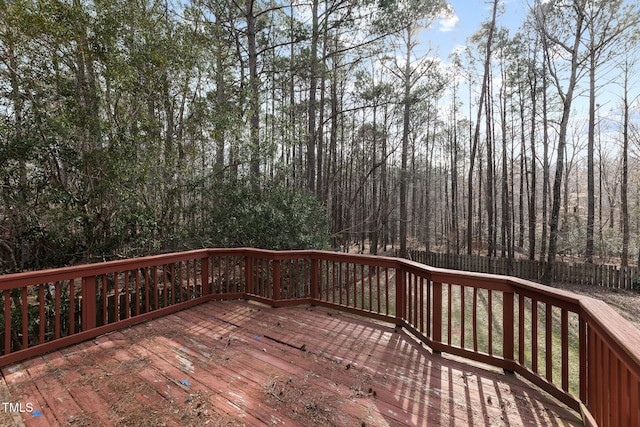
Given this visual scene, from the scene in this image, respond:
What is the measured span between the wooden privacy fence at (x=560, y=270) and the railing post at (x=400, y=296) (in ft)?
31.9

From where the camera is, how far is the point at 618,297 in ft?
27.0

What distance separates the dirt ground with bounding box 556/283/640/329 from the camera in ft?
22.6

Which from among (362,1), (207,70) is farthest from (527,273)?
(207,70)

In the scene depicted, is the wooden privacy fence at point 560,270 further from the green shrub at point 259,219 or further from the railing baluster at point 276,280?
the railing baluster at point 276,280

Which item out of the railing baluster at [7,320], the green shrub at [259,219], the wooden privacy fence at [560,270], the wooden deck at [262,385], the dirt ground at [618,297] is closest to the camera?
the wooden deck at [262,385]

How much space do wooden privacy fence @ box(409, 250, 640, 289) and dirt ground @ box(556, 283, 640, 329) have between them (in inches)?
10.9

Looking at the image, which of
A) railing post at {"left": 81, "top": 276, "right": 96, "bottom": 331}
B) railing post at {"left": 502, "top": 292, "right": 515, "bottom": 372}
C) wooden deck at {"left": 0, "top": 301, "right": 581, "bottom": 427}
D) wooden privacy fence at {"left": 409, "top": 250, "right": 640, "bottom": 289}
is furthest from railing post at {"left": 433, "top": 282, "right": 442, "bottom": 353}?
wooden privacy fence at {"left": 409, "top": 250, "right": 640, "bottom": 289}

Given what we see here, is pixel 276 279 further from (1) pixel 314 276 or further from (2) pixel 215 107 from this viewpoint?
(2) pixel 215 107

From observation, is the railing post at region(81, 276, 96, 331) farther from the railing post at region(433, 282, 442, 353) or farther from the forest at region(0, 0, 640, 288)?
the railing post at region(433, 282, 442, 353)

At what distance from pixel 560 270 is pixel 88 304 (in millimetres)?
13456

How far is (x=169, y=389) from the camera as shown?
211cm

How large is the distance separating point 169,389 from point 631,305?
11.3 m

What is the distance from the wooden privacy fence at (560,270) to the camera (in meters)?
8.99

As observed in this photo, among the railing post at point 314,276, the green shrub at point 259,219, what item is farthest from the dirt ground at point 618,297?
the green shrub at point 259,219
